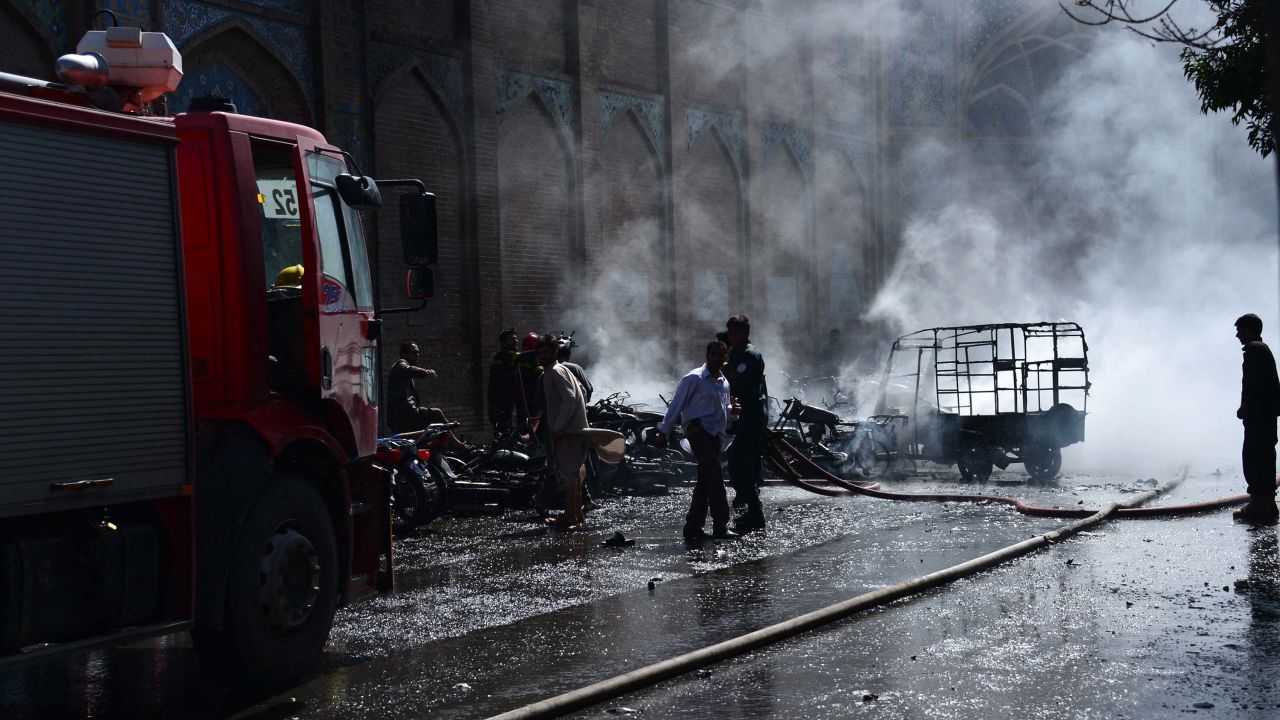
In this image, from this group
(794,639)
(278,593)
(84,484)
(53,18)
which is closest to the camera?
(84,484)

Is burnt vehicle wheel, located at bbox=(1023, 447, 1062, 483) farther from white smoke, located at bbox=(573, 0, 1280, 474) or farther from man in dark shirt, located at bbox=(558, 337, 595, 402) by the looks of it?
white smoke, located at bbox=(573, 0, 1280, 474)

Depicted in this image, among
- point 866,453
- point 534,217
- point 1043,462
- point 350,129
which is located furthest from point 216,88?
point 1043,462

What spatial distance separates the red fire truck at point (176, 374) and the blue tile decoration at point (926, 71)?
28512mm

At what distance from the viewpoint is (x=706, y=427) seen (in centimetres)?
1129

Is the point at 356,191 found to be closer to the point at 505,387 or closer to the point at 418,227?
the point at 418,227

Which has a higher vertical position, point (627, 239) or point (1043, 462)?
point (627, 239)

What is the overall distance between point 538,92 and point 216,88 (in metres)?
6.78

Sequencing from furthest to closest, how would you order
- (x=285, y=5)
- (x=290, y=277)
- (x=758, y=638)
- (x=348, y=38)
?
(x=348, y=38), (x=285, y=5), (x=758, y=638), (x=290, y=277)

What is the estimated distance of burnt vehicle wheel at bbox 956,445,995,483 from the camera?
1650 cm

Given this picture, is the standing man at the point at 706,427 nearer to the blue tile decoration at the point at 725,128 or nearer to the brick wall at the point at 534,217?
the brick wall at the point at 534,217

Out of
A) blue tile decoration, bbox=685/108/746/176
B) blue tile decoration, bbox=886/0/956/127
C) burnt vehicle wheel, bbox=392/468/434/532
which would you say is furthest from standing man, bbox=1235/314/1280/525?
blue tile decoration, bbox=886/0/956/127

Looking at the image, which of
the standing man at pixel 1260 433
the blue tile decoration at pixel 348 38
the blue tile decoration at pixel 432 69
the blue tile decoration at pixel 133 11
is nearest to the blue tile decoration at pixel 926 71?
the blue tile decoration at pixel 432 69

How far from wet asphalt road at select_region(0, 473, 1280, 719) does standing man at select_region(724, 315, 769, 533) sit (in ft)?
1.39

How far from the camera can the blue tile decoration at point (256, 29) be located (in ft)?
57.3
